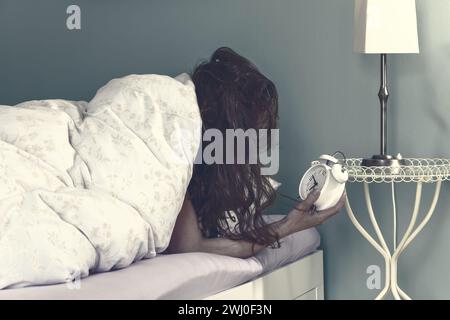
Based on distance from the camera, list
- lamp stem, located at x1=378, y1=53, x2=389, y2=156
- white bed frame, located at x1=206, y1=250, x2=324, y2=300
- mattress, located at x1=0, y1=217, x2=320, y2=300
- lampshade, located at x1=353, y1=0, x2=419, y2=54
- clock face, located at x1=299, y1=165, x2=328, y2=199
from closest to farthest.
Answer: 1. mattress, located at x1=0, y1=217, x2=320, y2=300
2. white bed frame, located at x1=206, y1=250, x2=324, y2=300
3. clock face, located at x1=299, y1=165, x2=328, y2=199
4. lampshade, located at x1=353, y1=0, x2=419, y2=54
5. lamp stem, located at x1=378, y1=53, x2=389, y2=156

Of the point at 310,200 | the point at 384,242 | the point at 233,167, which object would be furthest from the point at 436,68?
the point at 233,167

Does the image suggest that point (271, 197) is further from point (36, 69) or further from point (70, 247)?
point (36, 69)

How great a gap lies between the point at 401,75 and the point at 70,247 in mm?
1334

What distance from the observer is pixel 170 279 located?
77.9 inches

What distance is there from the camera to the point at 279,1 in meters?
2.89

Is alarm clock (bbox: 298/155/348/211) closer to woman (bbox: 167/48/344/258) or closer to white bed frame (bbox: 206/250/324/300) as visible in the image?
woman (bbox: 167/48/344/258)

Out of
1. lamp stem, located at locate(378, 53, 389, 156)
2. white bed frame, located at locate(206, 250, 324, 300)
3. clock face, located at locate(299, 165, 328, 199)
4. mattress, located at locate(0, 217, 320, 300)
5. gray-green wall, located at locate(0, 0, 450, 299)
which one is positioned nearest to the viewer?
mattress, located at locate(0, 217, 320, 300)

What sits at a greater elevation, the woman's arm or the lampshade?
the lampshade

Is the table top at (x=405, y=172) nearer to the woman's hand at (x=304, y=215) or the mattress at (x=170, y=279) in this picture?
the woman's hand at (x=304, y=215)

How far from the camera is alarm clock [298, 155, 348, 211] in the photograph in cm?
234

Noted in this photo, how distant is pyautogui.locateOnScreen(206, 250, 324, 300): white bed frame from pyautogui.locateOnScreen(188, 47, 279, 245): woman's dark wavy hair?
0.11 m

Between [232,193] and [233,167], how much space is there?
74mm

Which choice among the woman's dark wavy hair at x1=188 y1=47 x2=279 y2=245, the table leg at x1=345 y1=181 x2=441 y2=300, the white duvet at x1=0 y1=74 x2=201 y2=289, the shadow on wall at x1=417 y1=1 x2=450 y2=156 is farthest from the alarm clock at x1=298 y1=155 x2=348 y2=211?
the shadow on wall at x1=417 y1=1 x2=450 y2=156

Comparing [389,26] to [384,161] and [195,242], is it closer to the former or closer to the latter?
[384,161]
